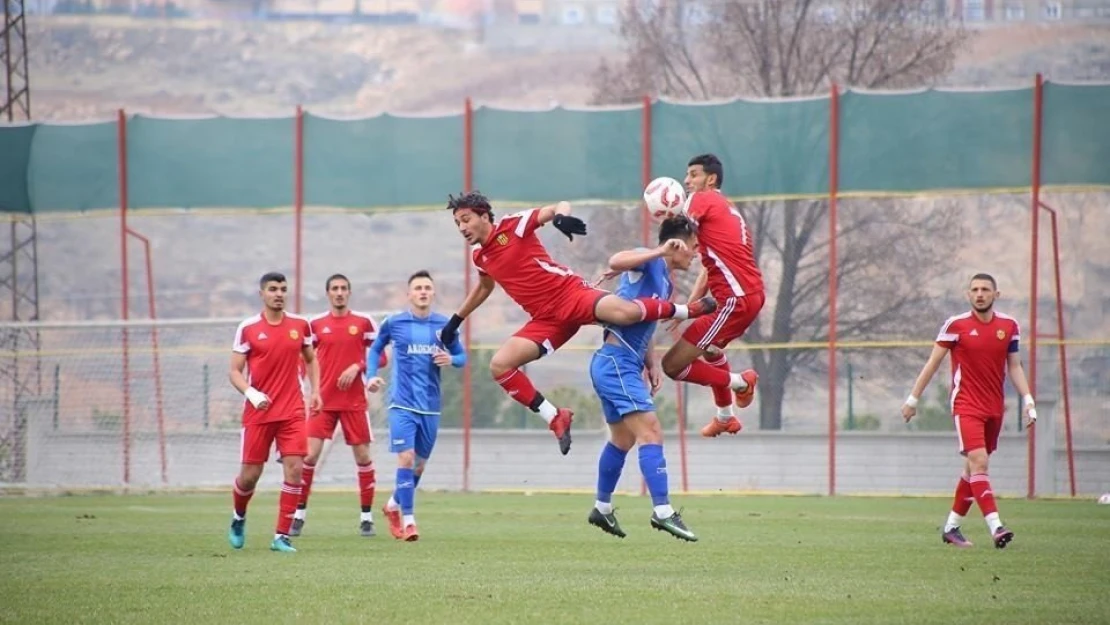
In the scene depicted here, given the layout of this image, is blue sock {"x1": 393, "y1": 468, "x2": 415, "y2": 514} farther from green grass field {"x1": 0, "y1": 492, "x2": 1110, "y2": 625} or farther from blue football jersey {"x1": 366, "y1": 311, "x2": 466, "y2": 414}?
blue football jersey {"x1": 366, "y1": 311, "x2": 466, "y2": 414}

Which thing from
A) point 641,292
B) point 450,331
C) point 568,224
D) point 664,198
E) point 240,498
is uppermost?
point 664,198

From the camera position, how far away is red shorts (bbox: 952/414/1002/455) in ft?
51.1

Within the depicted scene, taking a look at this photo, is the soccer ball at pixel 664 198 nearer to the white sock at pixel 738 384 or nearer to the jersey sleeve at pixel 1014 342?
the white sock at pixel 738 384

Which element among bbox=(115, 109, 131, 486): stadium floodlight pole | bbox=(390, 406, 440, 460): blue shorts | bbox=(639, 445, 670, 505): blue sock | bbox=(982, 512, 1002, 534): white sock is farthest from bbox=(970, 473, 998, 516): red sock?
bbox=(115, 109, 131, 486): stadium floodlight pole

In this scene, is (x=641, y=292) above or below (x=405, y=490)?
above

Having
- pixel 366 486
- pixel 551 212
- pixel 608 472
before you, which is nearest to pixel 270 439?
pixel 366 486

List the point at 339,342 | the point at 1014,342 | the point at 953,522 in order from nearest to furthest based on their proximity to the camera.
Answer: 1. the point at 953,522
2. the point at 1014,342
3. the point at 339,342

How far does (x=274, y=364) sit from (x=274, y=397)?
313mm

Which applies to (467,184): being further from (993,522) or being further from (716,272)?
(993,522)

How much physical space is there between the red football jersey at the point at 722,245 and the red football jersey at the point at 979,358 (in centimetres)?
250

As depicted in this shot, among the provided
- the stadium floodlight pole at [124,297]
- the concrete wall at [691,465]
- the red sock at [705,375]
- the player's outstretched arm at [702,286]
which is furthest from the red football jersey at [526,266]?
the stadium floodlight pole at [124,297]

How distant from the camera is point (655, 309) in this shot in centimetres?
1365

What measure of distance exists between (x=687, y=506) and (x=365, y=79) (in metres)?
86.4

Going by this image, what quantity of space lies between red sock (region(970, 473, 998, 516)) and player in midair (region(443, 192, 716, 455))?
10.7ft
